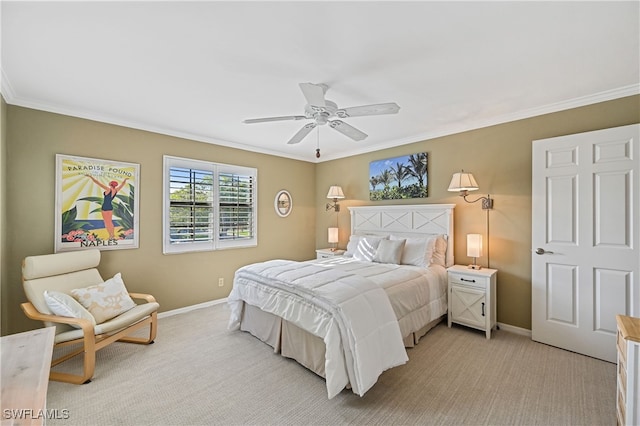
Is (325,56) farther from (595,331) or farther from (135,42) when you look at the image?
(595,331)

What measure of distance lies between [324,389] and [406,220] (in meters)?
2.84

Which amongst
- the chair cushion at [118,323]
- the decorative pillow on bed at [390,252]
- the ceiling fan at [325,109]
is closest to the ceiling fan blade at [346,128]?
the ceiling fan at [325,109]

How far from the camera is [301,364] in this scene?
8.76 feet

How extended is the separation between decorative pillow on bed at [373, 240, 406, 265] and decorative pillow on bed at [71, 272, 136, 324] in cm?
312

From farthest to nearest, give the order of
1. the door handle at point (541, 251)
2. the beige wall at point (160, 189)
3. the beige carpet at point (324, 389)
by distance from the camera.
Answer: the door handle at point (541, 251) → the beige wall at point (160, 189) → the beige carpet at point (324, 389)

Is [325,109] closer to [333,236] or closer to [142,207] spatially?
[142,207]

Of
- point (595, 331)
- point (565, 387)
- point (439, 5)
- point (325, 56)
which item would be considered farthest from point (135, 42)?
point (595, 331)

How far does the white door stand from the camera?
2639 millimetres

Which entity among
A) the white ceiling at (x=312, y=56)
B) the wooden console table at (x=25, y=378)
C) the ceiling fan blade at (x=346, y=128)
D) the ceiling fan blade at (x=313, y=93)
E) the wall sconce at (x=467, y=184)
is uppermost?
the white ceiling at (x=312, y=56)

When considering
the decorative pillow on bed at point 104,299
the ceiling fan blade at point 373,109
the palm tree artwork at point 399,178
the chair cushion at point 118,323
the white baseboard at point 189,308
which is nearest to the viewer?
the ceiling fan blade at point 373,109

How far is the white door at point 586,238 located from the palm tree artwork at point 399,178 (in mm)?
1446

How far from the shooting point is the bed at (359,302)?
2.14 m

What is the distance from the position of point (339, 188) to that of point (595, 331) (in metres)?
3.77

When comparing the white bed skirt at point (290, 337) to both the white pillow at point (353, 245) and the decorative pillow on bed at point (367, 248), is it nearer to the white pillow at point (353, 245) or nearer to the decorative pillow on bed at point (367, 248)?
the decorative pillow on bed at point (367, 248)
